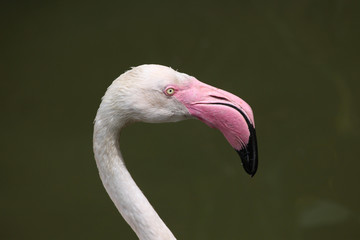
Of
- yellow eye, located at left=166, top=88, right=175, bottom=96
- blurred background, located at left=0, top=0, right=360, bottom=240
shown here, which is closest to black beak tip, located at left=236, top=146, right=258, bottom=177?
yellow eye, located at left=166, top=88, right=175, bottom=96

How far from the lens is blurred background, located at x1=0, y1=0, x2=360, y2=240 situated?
3.21 m

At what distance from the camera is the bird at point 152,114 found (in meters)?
1.76

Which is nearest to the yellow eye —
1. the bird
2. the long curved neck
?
the bird

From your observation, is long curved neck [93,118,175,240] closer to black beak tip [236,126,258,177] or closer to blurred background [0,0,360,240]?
black beak tip [236,126,258,177]

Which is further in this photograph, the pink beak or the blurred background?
the blurred background

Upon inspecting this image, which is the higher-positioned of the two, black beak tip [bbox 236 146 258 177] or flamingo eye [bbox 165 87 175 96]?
flamingo eye [bbox 165 87 175 96]

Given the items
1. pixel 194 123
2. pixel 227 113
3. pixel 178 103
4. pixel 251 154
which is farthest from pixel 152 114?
pixel 194 123

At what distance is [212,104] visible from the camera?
1.77 meters

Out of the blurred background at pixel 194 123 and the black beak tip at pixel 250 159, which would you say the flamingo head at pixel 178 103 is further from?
the blurred background at pixel 194 123

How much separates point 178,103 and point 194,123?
5.13 ft

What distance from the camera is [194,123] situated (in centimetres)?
337

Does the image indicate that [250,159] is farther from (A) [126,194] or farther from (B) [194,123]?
(B) [194,123]

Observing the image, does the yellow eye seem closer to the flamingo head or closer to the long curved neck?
the flamingo head

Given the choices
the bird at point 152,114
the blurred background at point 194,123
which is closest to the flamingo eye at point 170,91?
the bird at point 152,114
